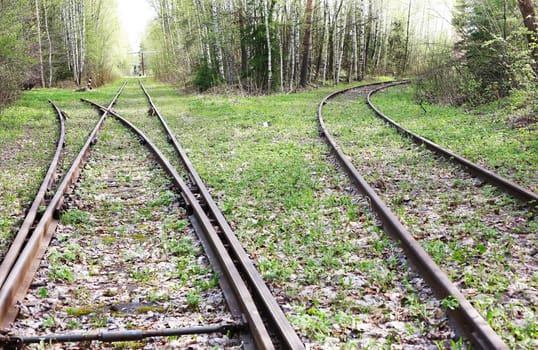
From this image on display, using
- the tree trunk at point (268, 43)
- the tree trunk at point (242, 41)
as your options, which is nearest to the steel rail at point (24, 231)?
the tree trunk at point (268, 43)

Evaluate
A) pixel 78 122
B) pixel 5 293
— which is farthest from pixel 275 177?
pixel 78 122

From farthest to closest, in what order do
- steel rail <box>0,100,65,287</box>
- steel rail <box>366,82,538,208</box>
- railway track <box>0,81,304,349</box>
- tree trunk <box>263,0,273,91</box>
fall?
tree trunk <box>263,0,273,91</box>, steel rail <box>366,82,538,208</box>, steel rail <box>0,100,65,287</box>, railway track <box>0,81,304,349</box>

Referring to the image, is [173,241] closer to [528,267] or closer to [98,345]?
→ [98,345]

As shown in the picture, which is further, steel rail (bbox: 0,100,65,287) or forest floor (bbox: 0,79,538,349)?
steel rail (bbox: 0,100,65,287)

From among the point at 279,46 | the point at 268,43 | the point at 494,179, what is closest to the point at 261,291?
the point at 494,179

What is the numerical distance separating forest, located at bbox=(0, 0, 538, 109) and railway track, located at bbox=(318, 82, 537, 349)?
113 inches

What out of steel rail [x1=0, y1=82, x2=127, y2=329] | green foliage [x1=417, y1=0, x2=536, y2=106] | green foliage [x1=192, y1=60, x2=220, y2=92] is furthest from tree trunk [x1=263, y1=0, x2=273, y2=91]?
steel rail [x1=0, y1=82, x2=127, y2=329]

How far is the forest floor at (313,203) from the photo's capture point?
4.03 meters

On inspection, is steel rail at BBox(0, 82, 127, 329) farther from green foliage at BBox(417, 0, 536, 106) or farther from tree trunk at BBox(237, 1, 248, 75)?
tree trunk at BBox(237, 1, 248, 75)

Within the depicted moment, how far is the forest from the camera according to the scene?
16.1 meters

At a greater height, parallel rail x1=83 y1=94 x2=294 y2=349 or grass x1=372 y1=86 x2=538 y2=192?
grass x1=372 y1=86 x2=538 y2=192

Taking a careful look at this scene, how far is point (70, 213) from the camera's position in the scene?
21.0 feet

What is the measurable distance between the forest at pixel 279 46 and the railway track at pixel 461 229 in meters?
2.87

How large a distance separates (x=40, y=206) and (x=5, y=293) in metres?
2.66
